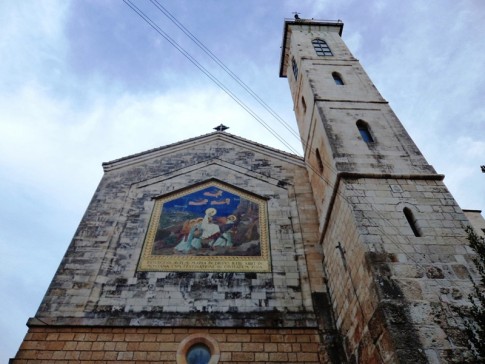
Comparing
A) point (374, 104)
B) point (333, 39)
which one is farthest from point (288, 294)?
point (333, 39)

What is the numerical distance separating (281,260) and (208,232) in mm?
2192

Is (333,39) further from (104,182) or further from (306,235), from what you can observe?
(104,182)

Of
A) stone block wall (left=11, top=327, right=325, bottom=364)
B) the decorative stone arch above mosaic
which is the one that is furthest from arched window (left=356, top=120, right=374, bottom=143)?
stone block wall (left=11, top=327, right=325, bottom=364)

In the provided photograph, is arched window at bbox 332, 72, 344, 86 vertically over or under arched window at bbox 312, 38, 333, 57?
under

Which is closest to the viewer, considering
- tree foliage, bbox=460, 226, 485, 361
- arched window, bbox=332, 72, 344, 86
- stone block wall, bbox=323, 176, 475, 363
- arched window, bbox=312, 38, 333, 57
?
tree foliage, bbox=460, 226, 485, 361

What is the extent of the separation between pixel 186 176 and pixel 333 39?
354 inches

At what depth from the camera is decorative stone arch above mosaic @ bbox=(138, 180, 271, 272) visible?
8.84 meters

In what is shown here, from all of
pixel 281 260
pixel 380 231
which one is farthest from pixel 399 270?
pixel 281 260

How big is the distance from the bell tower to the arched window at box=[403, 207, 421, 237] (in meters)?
0.02

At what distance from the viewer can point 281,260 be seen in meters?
8.98

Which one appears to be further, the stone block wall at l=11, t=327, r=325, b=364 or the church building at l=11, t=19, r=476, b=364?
the stone block wall at l=11, t=327, r=325, b=364

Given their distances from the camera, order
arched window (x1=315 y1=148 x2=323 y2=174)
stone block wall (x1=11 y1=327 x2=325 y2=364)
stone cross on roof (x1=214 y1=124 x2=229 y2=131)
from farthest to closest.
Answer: stone cross on roof (x1=214 y1=124 x2=229 y2=131) < arched window (x1=315 y1=148 x2=323 y2=174) < stone block wall (x1=11 y1=327 x2=325 y2=364)

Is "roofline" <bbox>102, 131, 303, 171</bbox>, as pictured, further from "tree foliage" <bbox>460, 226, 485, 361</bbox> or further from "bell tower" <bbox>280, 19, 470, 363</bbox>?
"tree foliage" <bbox>460, 226, 485, 361</bbox>

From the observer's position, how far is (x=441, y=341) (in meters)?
5.02
